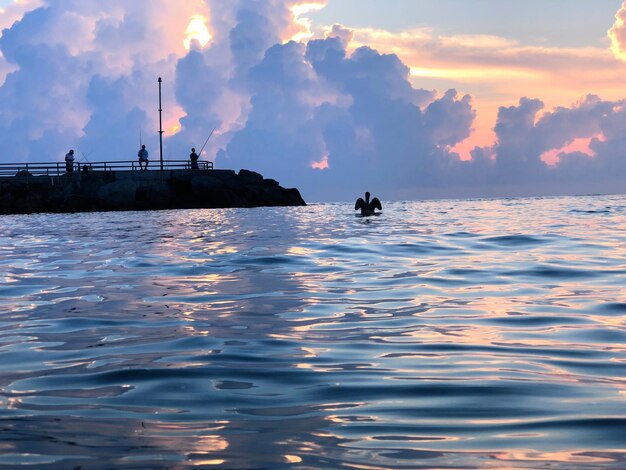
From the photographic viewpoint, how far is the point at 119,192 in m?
56.3

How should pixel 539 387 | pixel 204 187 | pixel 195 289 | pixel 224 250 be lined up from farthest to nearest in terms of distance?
pixel 204 187 < pixel 224 250 < pixel 195 289 < pixel 539 387

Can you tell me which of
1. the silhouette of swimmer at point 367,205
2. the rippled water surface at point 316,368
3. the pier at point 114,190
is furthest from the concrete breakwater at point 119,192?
the rippled water surface at point 316,368

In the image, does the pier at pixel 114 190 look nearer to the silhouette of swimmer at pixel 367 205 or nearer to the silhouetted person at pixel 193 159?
the silhouetted person at pixel 193 159

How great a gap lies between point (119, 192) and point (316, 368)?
2096 inches

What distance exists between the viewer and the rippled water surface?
10.8ft

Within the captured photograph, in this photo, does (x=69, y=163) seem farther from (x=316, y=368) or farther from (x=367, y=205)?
(x=316, y=368)

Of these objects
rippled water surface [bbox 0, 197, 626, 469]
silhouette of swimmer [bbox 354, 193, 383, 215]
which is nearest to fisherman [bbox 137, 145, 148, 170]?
silhouette of swimmer [bbox 354, 193, 383, 215]

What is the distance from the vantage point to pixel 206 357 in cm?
532

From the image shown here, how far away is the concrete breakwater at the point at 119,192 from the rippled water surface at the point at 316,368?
45.8 meters

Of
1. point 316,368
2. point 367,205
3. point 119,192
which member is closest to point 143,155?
point 119,192

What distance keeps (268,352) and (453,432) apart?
219 cm

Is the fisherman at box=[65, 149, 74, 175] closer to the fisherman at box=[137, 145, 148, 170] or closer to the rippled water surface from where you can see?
the fisherman at box=[137, 145, 148, 170]

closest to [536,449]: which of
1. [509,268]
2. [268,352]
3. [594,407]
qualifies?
[594,407]

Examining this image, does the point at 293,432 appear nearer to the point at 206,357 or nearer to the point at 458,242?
the point at 206,357
